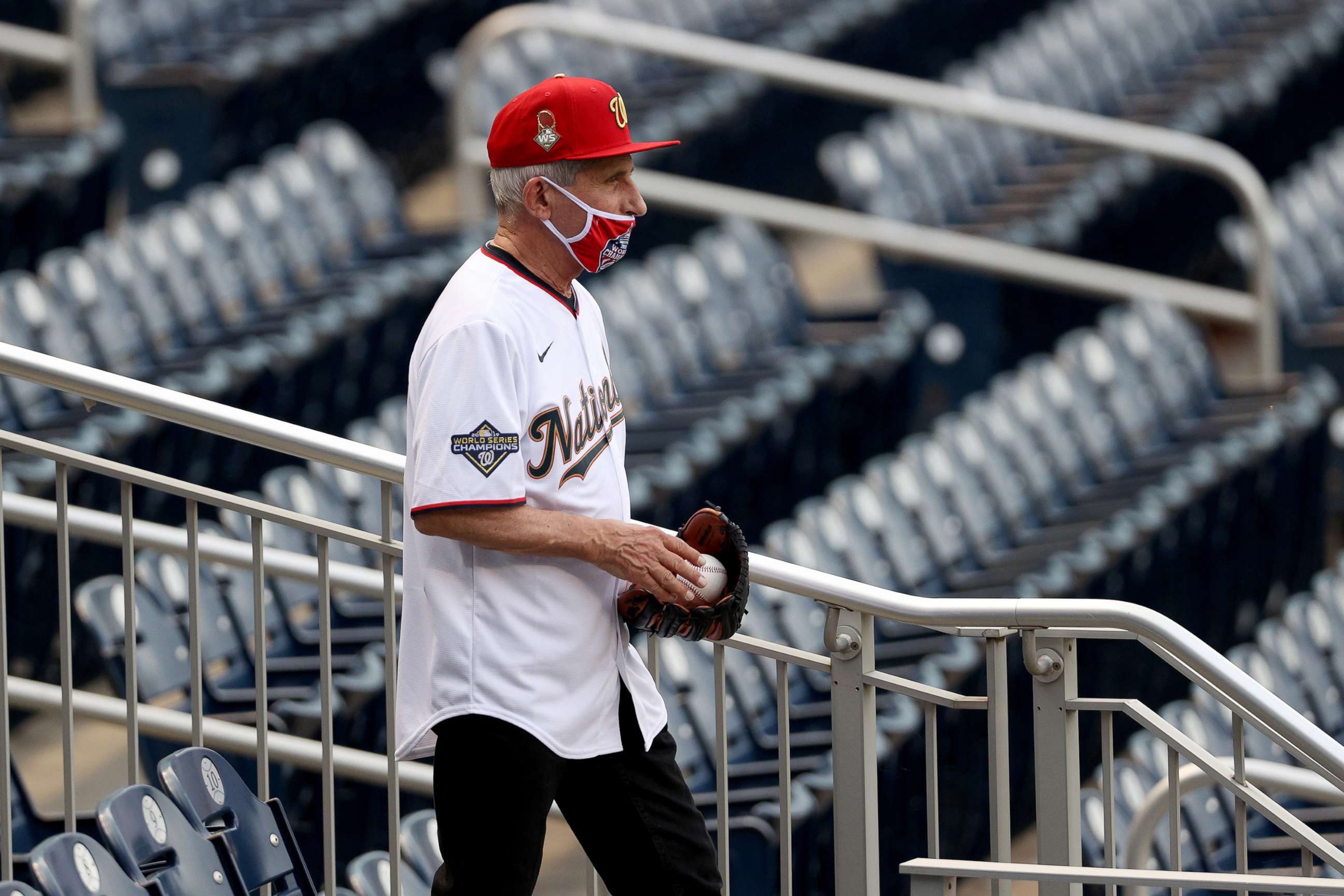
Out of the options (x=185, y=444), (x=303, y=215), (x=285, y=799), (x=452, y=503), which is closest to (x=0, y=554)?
(x=452, y=503)

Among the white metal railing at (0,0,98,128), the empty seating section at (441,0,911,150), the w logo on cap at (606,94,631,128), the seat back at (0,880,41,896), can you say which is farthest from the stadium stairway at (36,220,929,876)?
the white metal railing at (0,0,98,128)

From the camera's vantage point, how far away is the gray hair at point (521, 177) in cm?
225

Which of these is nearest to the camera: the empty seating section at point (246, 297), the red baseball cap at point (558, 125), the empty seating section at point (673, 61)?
the red baseball cap at point (558, 125)

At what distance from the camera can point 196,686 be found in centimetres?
266

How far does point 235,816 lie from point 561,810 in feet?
1.60

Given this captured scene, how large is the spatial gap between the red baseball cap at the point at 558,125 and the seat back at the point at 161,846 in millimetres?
925

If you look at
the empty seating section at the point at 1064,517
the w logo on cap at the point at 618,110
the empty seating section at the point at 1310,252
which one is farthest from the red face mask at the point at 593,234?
the empty seating section at the point at 1310,252

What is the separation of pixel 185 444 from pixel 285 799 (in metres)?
2.09

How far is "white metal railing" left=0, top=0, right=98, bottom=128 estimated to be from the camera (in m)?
7.75

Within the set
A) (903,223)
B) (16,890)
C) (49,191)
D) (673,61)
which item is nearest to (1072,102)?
(673,61)

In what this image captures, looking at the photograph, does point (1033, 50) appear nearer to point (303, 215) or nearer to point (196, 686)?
point (303, 215)

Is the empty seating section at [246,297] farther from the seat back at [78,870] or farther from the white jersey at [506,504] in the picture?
the white jersey at [506,504]

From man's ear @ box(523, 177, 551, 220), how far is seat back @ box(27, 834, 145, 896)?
3.03ft

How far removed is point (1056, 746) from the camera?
8.70ft
